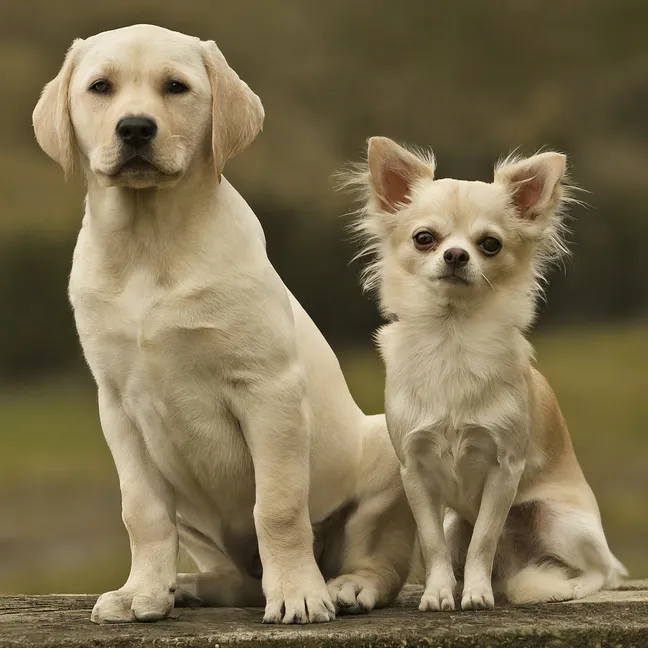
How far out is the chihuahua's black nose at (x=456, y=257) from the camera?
3959 millimetres

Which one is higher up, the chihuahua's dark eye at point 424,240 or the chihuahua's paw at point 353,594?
the chihuahua's dark eye at point 424,240

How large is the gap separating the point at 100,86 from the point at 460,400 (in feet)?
4.98

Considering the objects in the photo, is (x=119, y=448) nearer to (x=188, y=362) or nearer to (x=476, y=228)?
(x=188, y=362)

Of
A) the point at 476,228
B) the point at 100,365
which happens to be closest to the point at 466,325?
the point at 476,228

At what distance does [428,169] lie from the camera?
4371 mm

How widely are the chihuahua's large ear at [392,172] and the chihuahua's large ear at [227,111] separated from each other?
1.76 feet

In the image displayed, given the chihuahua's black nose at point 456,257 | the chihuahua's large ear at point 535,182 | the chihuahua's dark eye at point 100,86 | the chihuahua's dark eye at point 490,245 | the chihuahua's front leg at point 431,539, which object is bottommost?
the chihuahua's front leg at point 431,539

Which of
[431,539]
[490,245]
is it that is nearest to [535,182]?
[490,245]

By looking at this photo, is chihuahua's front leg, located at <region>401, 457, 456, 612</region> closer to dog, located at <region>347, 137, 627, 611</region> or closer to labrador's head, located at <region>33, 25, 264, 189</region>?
dog, located at <region>347, 137, 627, 611</region>

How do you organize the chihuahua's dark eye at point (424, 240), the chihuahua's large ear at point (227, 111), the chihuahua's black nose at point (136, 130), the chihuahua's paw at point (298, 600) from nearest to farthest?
the chihuahua's black nose at point (136, 130) → the chihuahua's paw at point (298, 600) → the chihuahua's large ear at point (227, 111) → the chihuahua's dark eye at point (424, 240)

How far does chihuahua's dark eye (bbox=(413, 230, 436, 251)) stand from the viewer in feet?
13.5

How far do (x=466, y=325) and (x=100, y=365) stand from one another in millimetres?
1216

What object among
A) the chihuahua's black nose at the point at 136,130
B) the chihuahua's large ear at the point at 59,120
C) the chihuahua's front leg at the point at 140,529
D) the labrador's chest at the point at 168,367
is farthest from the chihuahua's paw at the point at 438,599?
the chihuahua's large ear at the point at 59,120

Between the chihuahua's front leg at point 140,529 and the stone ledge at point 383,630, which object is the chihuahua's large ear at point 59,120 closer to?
the chihuahua's front leg at point 140,529
